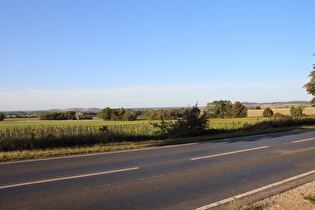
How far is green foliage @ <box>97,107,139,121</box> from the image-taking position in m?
85.6

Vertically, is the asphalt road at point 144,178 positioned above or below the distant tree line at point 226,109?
below

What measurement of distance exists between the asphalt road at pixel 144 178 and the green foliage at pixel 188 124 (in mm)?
7262

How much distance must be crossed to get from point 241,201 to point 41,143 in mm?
10179

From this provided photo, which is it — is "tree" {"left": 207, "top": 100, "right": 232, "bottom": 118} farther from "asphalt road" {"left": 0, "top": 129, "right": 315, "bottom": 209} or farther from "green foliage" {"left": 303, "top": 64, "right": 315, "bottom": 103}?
"asphalt road" {"left": 0, "top": 129, "right": 315, "bottom": 209}

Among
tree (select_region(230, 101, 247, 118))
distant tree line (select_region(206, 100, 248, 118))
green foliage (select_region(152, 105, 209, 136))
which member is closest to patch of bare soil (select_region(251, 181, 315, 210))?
green foliage (select_region(152, 105, 209, 136))

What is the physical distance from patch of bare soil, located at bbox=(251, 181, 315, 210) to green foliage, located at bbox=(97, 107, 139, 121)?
81.0 m

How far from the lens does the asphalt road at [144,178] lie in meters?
4.74

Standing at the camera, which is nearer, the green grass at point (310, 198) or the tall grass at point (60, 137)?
the green grass at point (310, 198)

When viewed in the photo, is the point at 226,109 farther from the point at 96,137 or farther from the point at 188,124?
the point at 96,137

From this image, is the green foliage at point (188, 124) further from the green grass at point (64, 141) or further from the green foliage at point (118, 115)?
the green foliage at point (118, 115)

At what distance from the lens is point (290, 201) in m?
4.51

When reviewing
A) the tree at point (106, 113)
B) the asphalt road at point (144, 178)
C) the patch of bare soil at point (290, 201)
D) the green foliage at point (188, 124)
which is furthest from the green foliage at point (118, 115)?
the patch of bare soil at point (290, 201)

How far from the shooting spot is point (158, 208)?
4.37 metres

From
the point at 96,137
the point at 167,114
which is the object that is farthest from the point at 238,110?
the point at 96,137
